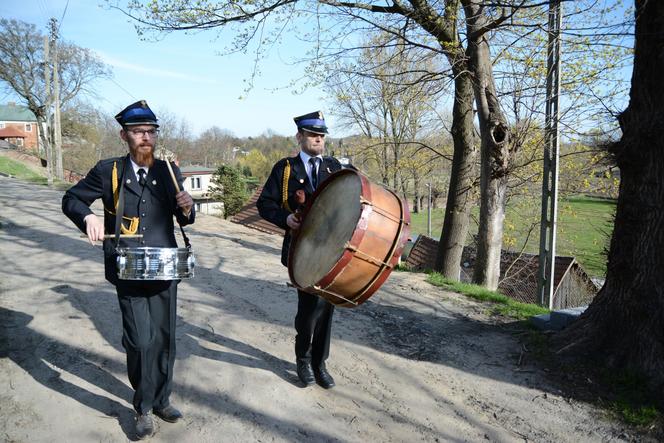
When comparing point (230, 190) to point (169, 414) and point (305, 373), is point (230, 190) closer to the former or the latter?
point (305, 373)

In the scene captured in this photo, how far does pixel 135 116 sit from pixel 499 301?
4972 mm

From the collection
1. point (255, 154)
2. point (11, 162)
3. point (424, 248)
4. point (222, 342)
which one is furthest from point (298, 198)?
point (255, 154)

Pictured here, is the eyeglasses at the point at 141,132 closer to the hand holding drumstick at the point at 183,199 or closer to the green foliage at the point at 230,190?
the hand holding drumstick at the point at 183,199

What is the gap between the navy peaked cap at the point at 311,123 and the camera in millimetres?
3631

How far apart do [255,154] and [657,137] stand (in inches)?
2642

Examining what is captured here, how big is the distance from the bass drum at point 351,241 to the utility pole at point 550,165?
5986 millimetres

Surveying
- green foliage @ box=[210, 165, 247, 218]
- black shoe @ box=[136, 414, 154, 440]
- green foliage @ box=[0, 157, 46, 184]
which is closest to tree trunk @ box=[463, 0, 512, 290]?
black shoe @ box=[136, 414, 154, 440]

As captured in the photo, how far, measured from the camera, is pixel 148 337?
121 inches

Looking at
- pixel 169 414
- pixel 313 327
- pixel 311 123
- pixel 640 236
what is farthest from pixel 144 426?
pixel 640 236

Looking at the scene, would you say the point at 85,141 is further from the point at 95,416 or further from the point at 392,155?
the point at 95,416

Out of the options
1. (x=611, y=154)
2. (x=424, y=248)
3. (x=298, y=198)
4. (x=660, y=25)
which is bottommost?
(x=424, y=248)

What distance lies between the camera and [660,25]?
3.69m

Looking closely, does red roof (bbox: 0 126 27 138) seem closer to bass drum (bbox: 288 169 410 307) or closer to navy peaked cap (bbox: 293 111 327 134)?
navy peaked cap (bbox: 293 111 327 134)

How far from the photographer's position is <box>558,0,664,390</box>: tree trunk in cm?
368
